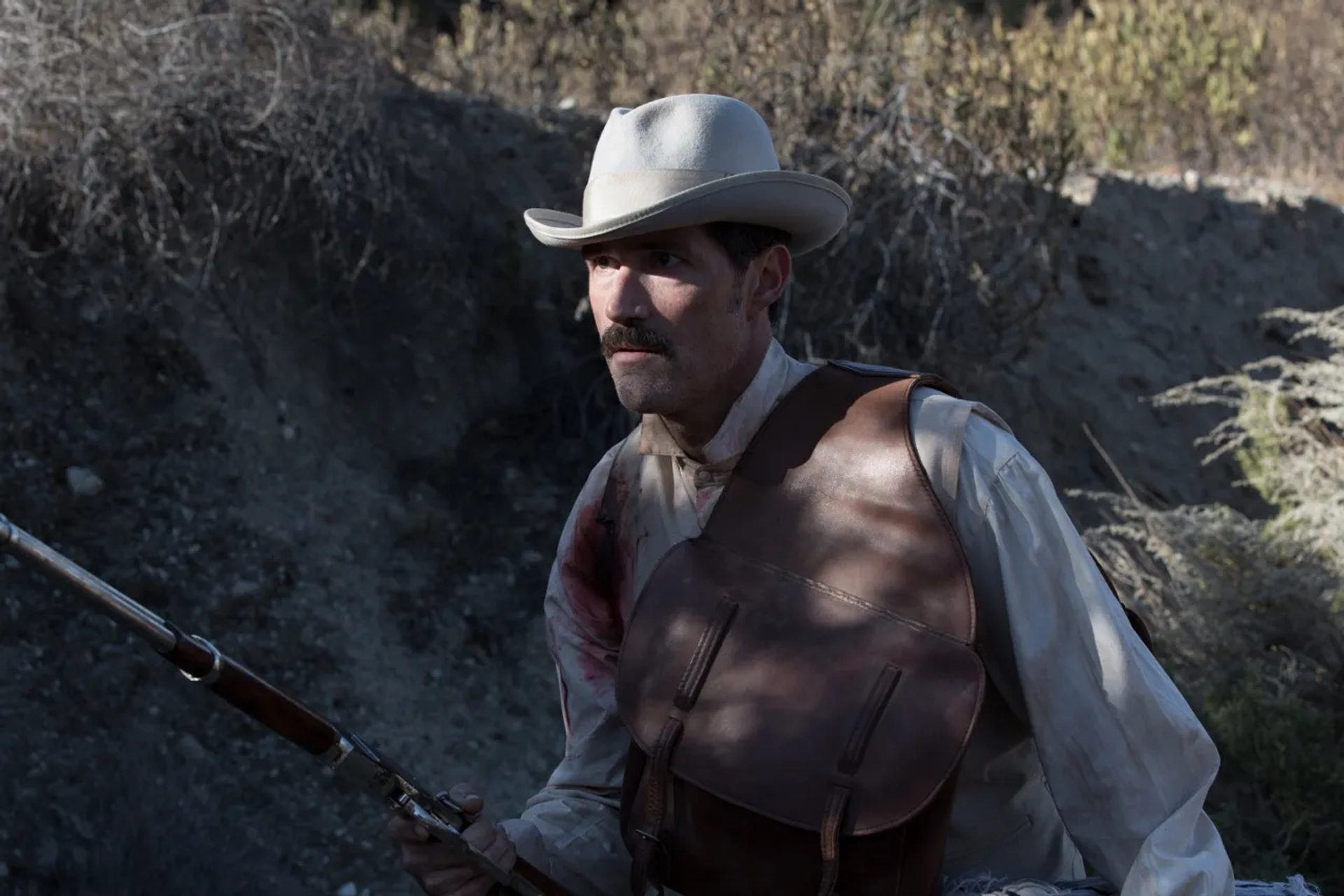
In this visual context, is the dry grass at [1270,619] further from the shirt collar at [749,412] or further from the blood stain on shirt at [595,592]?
the shirt collar at [749,412]

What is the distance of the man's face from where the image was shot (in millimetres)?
2105

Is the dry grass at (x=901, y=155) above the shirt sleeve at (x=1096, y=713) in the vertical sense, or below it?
below

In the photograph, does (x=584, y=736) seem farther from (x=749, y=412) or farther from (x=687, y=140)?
(x=687, y=140)

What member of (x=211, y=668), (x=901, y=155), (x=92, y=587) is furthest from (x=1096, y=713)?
(x=901, y=155)

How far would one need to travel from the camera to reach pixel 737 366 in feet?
7.11

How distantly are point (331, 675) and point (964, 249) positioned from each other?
10.0 feet

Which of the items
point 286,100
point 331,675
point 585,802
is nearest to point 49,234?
point 286,100

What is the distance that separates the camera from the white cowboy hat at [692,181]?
2064mm

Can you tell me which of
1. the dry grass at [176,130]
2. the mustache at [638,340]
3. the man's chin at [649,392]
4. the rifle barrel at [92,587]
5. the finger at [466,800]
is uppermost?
the mustache at [638,340]

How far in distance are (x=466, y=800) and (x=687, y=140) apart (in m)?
0.89

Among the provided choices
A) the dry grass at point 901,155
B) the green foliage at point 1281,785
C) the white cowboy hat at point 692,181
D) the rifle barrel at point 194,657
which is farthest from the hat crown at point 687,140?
the dry grass at point 901,155

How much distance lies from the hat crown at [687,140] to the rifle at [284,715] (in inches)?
31.2

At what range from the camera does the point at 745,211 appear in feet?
6.92

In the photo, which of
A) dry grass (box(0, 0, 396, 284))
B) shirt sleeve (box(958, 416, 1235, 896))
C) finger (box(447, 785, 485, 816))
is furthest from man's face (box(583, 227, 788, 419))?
dry grass (box(0, 0, 396, 284))
